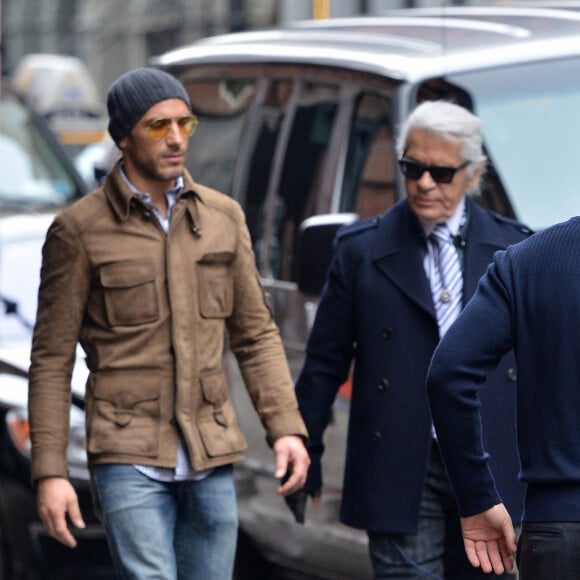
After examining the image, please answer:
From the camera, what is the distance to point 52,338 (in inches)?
186

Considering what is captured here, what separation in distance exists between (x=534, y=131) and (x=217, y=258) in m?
1.29

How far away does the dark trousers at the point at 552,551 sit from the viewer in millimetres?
3426

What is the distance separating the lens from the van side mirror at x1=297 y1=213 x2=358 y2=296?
5.55 meters

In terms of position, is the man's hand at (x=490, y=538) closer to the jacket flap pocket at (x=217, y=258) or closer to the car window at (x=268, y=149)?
the jacket flap pocket at (x=217, y=258)

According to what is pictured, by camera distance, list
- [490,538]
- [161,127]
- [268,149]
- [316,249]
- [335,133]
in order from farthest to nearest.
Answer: [268,149] → [335,133] → [316,249] → [161,127] → [490,538]

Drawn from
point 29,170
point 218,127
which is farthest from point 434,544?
point 29,170

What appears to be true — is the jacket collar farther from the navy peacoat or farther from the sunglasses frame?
the navy peacoat

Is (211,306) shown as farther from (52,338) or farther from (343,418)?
(343,418)

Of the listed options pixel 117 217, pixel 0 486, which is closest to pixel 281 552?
pixel 0 486

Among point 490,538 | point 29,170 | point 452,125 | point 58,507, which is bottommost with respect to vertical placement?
point 29,170

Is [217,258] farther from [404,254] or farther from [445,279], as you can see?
[445,279]

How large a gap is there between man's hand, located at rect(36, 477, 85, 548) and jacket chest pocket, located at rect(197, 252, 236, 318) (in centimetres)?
56

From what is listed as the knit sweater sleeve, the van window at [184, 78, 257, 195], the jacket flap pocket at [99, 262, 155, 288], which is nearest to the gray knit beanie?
the jacket flap pocket at [99, 262, 155, 288]

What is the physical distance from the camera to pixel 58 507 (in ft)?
15.2
